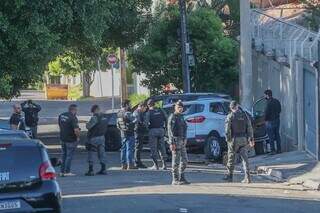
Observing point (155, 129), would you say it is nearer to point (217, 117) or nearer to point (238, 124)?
point (217, 117)

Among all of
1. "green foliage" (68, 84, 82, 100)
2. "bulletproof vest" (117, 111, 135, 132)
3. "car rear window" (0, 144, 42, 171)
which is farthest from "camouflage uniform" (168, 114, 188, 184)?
"green foliage" (68, 84, 82, 100)

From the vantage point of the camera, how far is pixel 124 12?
29578 millimetres

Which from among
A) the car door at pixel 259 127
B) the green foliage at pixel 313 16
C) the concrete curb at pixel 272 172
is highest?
the green foliage at pixel 313 16

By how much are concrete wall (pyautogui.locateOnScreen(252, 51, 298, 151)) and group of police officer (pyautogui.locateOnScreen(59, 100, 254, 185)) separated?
15.6 feet

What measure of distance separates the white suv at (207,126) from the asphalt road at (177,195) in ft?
10.3

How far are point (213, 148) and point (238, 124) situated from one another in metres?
5.98

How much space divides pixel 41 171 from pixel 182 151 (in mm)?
7586

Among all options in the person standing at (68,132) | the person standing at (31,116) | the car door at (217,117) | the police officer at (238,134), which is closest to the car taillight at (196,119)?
the car door at (217,117)

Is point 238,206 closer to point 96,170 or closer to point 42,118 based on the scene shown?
point 96,170

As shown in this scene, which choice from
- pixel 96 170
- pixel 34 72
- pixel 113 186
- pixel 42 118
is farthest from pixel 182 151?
pixel 42 118

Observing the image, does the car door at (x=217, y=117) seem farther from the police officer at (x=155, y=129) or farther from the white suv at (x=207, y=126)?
Result: the police officer at (x=155, y=129)

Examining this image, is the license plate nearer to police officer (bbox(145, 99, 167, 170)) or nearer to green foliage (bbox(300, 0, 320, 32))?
police officer (bbox(145, 99, 167, 170))

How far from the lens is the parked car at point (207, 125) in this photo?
24.7 m

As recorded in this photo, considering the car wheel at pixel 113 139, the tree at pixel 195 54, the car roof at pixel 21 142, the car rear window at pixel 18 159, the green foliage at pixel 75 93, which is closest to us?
the car rear window at pixel 18 159
